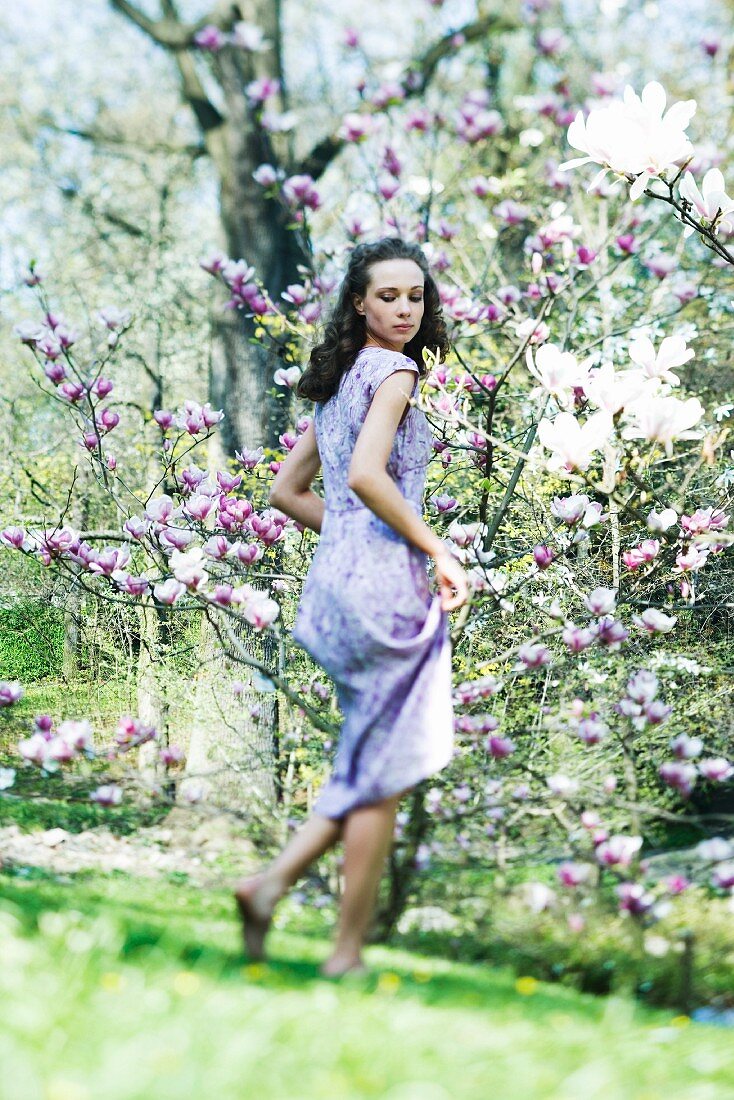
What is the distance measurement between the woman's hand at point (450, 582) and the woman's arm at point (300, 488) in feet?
2.19

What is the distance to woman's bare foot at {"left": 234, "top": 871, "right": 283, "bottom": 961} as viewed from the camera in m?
2.27

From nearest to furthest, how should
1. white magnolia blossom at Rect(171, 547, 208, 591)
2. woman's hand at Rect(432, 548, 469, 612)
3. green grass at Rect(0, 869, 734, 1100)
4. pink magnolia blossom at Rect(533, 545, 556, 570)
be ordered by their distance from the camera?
green grass at Rect(0, 869, 734, 1100) → woman's hand at Rect(432, 548, 469, 612) → white magnolia blossom at Rect(171, 547, 208, 591) → pink magnolia blossom at Rect(533, 545, 556, 570)

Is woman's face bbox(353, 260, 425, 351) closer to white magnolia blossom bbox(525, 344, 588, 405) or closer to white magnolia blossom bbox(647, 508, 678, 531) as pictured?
white magnolia blossom bbox(525, 344, 588, 405)

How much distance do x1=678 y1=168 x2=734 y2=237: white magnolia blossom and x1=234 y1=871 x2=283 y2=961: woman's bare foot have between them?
6.30ft

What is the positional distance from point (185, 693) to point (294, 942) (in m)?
2.65

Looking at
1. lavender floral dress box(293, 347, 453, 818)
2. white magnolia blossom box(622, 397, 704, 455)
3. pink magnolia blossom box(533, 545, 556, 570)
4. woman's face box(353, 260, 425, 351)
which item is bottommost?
lavender floral dress box(293, 347, 453, 818)

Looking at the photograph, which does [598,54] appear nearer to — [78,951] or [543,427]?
[543,427]

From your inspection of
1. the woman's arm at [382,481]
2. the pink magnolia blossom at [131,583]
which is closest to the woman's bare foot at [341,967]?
the woman's arm at [382,481]

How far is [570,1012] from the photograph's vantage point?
2.17 m

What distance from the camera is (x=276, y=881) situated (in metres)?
2.32

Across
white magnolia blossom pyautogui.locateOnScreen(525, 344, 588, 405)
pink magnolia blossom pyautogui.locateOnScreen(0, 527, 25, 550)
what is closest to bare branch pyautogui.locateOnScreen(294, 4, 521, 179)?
pink magnolia blossom pyautogui.locateOnScreen(0, 527, 25, 550)

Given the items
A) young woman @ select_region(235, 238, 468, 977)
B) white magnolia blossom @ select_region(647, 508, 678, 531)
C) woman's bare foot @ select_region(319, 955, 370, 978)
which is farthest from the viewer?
white magnolia blossom @ select_region(647, 508, 678, 531)

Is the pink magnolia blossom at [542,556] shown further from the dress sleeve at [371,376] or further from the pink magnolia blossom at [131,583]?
the pink magnolia blossom at [131,583]

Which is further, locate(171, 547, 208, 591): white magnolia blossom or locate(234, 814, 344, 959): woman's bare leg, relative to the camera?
locate(171, 547, 208, 591): white magnolia blossom
